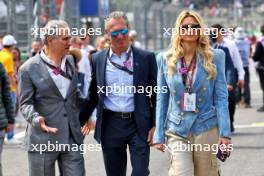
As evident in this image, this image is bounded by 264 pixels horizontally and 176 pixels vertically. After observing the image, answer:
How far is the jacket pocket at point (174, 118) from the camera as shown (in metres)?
7.17

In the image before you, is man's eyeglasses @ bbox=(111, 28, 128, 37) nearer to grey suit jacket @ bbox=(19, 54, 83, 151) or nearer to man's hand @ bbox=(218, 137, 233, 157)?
grey suit jacket @ bbox=(19, 54, 83, 151)

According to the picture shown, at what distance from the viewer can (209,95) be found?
7.19m

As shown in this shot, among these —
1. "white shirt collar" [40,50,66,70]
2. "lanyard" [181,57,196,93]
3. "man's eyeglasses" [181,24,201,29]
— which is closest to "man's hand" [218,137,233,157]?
"lanyard" [181,57,196,93]

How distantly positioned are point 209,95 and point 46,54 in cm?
146

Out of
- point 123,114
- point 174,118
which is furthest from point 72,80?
point 174,118

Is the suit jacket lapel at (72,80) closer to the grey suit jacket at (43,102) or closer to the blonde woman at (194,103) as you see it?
the grey suit jacket at (43,102)

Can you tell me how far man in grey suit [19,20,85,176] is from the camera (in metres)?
7.59

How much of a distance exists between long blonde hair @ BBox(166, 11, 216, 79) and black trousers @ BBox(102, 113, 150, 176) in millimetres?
925

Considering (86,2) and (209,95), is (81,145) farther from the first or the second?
(86,2)

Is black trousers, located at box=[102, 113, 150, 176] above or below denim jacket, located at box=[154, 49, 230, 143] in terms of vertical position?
below

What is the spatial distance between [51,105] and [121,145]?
0.76 metres

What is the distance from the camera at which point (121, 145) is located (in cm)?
799

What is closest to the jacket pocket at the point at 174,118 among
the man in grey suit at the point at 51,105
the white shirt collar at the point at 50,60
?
the man in grey suit at the point at 51,105

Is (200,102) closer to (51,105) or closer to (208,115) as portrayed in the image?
(208,115)
